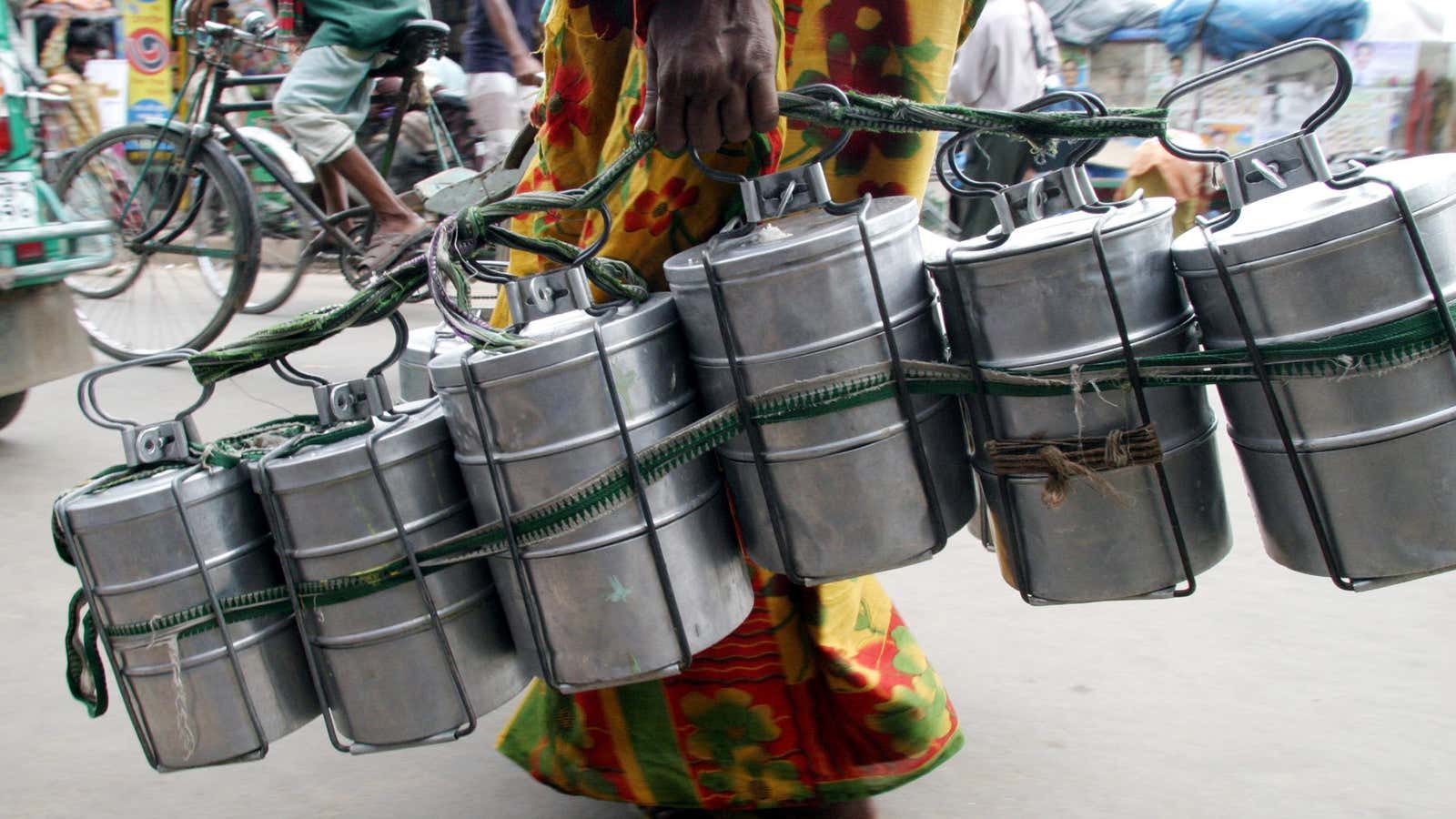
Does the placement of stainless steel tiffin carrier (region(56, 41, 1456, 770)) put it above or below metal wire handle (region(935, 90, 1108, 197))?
below

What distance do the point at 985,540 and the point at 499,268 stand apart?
1090mm

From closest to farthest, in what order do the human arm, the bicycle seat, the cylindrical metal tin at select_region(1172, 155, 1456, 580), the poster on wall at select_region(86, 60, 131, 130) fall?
the cylindrical metal tin at select_region(1172, 155, 1456, 580), the bicycle seat, the human arm, the poster on wall at select_region(86, 60, 131, 130)

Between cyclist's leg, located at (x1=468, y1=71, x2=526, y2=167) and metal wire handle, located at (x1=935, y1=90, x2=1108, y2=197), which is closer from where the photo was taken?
metal wire handle, located at (x1=935, y1=90, x2=1108, y2=197)

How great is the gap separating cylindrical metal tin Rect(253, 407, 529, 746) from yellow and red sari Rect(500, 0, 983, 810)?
1.07ft

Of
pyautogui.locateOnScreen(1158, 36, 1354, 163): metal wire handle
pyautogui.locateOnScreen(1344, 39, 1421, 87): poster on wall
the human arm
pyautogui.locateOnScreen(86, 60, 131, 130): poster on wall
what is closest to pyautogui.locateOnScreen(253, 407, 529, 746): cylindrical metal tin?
pyautogui.locateOnScreen(1158, 36, 1354, 163): metal wire handle

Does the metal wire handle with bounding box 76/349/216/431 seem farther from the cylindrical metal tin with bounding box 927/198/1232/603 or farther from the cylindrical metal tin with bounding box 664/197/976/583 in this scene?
the cylindrical metal tin with bounding box 927/198/1232/603

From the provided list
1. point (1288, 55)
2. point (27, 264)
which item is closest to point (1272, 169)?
point (1288, 55)

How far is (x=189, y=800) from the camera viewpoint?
1991 millimetres

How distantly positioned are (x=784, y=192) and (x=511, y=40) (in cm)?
485

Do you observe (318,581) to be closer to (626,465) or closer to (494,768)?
(626,465)

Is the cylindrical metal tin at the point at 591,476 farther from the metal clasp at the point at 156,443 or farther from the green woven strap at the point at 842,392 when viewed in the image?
the metal clasp at the point at 156,443

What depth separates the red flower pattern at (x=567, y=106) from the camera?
5.24ft

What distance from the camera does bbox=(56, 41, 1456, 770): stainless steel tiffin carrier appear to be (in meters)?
1.18

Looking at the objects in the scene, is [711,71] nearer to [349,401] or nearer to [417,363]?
[349,401]
